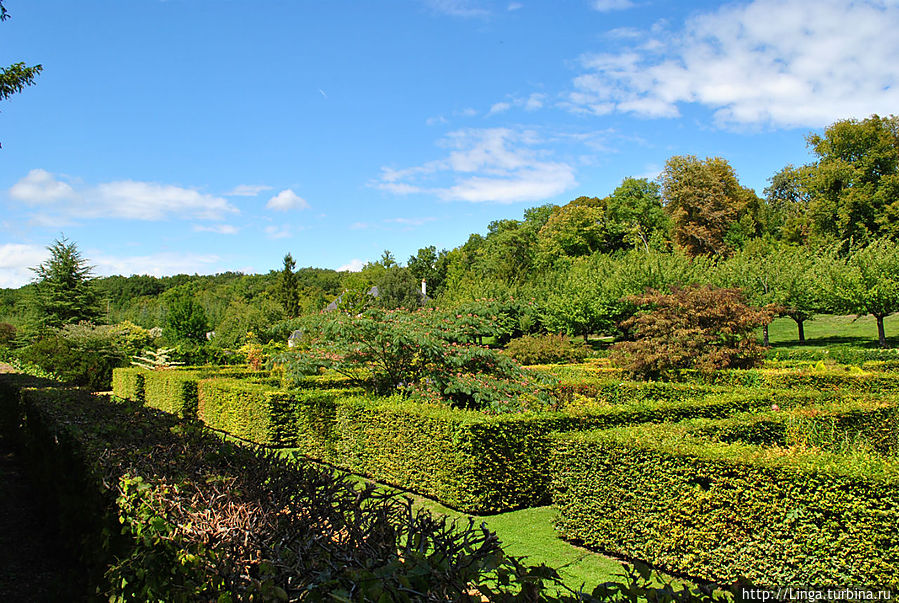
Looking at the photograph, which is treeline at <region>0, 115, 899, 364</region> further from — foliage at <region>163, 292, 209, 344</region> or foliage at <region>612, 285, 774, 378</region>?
A: foliage at <region>612, 285, 774, 378</region>

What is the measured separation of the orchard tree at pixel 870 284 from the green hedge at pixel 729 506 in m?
22.7

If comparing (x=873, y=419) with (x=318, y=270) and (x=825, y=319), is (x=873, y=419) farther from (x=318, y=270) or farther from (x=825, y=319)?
(x=318, y=270)

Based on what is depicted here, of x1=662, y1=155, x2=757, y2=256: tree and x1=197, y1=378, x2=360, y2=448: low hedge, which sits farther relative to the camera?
x1=662, y1=155, x2=757, y2=256: tree

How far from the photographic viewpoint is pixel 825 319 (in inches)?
1583

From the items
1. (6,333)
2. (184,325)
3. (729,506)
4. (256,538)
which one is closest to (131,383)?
(184,325)

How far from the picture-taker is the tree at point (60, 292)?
30.8 metres

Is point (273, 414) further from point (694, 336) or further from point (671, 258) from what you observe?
point (671, 258)

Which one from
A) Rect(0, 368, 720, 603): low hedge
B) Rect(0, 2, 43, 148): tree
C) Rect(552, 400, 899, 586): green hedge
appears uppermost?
Rect(0, 2, 43, 148): tree

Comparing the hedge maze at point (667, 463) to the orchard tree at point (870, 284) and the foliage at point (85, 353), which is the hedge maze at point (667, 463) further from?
the foliage at point (85, 353)

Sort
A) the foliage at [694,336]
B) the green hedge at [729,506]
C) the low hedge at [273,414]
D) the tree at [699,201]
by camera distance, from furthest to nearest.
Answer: the tree at [699,201]
the foliage at [694,336]
the low hedge at [273,414]
the green hedge at [729,506]

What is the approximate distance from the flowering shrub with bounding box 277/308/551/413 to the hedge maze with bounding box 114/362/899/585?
645 millimetres

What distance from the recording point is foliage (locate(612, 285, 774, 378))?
15531 mm

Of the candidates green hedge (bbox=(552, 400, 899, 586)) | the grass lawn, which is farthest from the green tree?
green hedge (bbox=(552, 400, 899, 586))

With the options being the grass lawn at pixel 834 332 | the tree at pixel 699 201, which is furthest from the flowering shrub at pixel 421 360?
the tree at pixel 699 201
